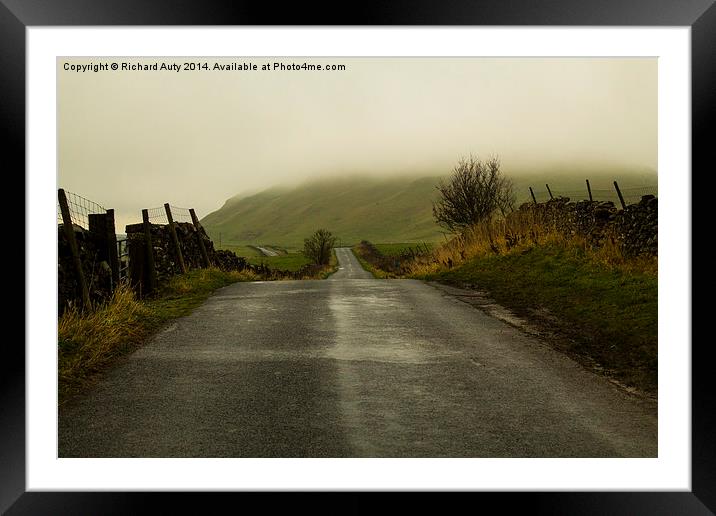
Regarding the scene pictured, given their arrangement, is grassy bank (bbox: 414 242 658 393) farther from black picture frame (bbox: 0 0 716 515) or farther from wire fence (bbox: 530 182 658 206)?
black picture frame (bbox: 0 0 716 515)

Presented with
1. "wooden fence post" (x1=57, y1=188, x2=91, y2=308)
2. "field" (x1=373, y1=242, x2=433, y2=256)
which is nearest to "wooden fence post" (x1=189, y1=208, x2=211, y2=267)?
"wooden fence post" (x1=57, y1=188, x2=91, y2=308)

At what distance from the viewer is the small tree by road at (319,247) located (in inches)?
2354

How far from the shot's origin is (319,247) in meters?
60.3

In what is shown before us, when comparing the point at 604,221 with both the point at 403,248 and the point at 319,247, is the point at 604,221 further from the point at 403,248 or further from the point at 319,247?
the point at 319,247

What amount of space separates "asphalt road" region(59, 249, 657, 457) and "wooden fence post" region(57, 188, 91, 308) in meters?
1.57

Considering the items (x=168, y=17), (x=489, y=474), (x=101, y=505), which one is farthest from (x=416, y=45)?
(x=101, y=505)

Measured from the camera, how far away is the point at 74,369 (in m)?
7.50

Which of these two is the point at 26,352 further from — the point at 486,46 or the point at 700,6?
the point at 700,6

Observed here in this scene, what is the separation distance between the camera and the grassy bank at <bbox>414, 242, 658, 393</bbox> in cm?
834

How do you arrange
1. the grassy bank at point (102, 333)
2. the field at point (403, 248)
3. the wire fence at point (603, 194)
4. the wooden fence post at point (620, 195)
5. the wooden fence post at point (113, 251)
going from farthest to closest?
the field at point (403, 248) < the wooden fence post at point (620, 195) < the wire fence at point (603, 194) < the wooden fence post at point (113, 251) < the grassy bank at point (102, 333)

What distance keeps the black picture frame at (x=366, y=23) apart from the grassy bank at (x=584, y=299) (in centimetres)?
164

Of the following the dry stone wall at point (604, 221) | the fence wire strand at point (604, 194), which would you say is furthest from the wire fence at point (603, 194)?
the dry stone wall at point (604, 221)

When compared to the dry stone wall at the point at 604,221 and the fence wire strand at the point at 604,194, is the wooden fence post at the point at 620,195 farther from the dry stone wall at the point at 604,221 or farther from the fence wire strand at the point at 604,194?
the dry stone wall at the point at 604,221

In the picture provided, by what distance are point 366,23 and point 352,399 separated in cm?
355
